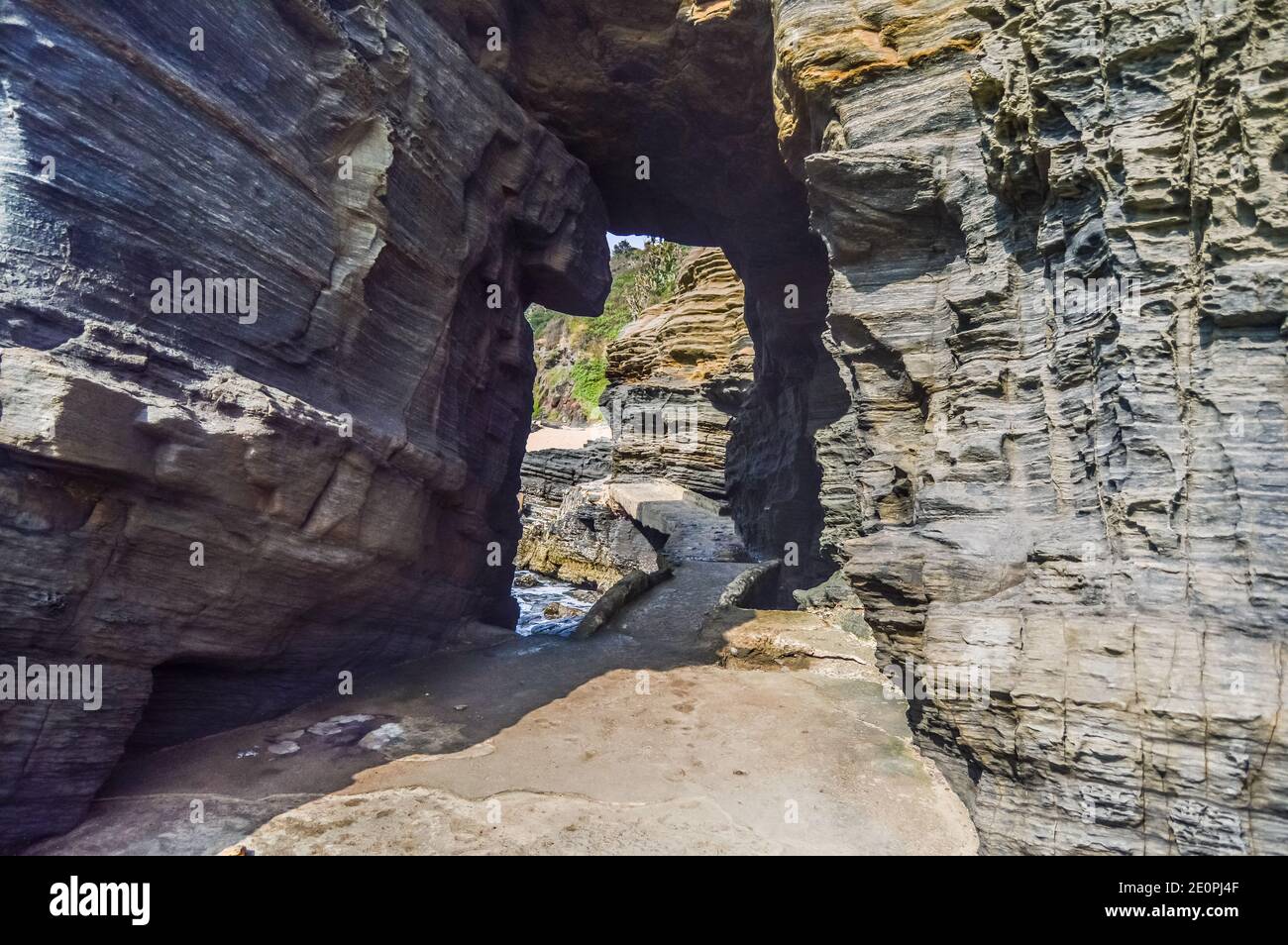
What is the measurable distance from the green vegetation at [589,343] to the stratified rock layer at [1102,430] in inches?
1601

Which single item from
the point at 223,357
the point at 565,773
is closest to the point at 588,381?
the point at 223,357

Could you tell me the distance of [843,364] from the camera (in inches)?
426

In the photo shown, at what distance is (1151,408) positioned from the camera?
6.02 metres

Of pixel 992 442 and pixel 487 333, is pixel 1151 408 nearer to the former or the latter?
pixel 992 442

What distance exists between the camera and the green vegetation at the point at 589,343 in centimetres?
5122

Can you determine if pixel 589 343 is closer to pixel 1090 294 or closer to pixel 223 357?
pixel 223 357

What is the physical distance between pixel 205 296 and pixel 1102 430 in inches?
373

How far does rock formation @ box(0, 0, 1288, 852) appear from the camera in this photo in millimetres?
5555

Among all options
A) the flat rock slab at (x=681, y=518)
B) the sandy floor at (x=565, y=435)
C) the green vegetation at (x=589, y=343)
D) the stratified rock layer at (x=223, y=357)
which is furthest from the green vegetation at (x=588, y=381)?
the stratified rock layer at (x=223, y=357)

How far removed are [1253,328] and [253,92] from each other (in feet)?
35.2

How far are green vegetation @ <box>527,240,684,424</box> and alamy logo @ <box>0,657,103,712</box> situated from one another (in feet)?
143

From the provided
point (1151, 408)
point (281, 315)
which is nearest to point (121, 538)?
point (281, 315)

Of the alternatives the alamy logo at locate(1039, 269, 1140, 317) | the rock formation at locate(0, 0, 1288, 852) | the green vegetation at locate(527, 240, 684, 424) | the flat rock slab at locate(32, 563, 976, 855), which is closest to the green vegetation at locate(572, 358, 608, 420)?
the green vegetation at locate(527, 240, 684, 424)

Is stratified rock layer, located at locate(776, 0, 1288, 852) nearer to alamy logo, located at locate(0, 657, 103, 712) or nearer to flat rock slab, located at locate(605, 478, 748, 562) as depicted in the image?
alamy logo, located at locate(0, 657, 103, 712)
